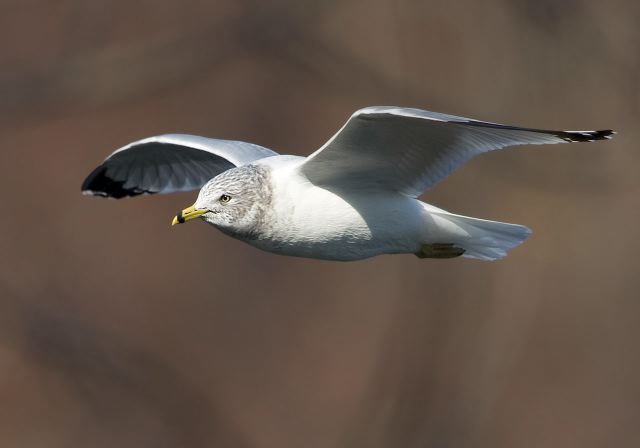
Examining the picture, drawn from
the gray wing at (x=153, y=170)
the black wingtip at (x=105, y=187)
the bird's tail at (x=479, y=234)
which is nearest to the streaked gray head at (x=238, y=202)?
the bird's tail at (x=479, y=234)

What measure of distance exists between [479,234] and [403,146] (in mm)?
637

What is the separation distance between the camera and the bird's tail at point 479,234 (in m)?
5.33

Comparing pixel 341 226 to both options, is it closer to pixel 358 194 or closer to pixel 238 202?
pixel 358 194

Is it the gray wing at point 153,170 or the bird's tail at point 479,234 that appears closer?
the bird's tail at point 479,234

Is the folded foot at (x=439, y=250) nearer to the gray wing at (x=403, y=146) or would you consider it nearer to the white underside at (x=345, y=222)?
the white underside at (x=345, y=222)

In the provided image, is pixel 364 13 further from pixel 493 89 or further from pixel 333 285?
pixel 333 285

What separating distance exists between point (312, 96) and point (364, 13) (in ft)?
3.58

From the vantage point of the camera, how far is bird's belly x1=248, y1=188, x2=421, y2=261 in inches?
197

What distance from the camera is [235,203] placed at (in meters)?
5.03

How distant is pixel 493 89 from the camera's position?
1174 cm

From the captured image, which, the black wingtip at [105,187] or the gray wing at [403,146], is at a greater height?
the gray wing at [403,146]

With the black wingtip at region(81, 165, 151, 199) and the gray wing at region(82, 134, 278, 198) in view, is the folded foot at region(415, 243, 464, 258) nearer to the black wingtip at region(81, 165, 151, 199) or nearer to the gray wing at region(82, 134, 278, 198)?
the gray wing at region(82, 134, 278, 198)

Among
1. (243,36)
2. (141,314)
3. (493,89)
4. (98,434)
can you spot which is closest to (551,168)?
(493,89)

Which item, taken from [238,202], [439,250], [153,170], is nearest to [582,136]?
[439,250]
